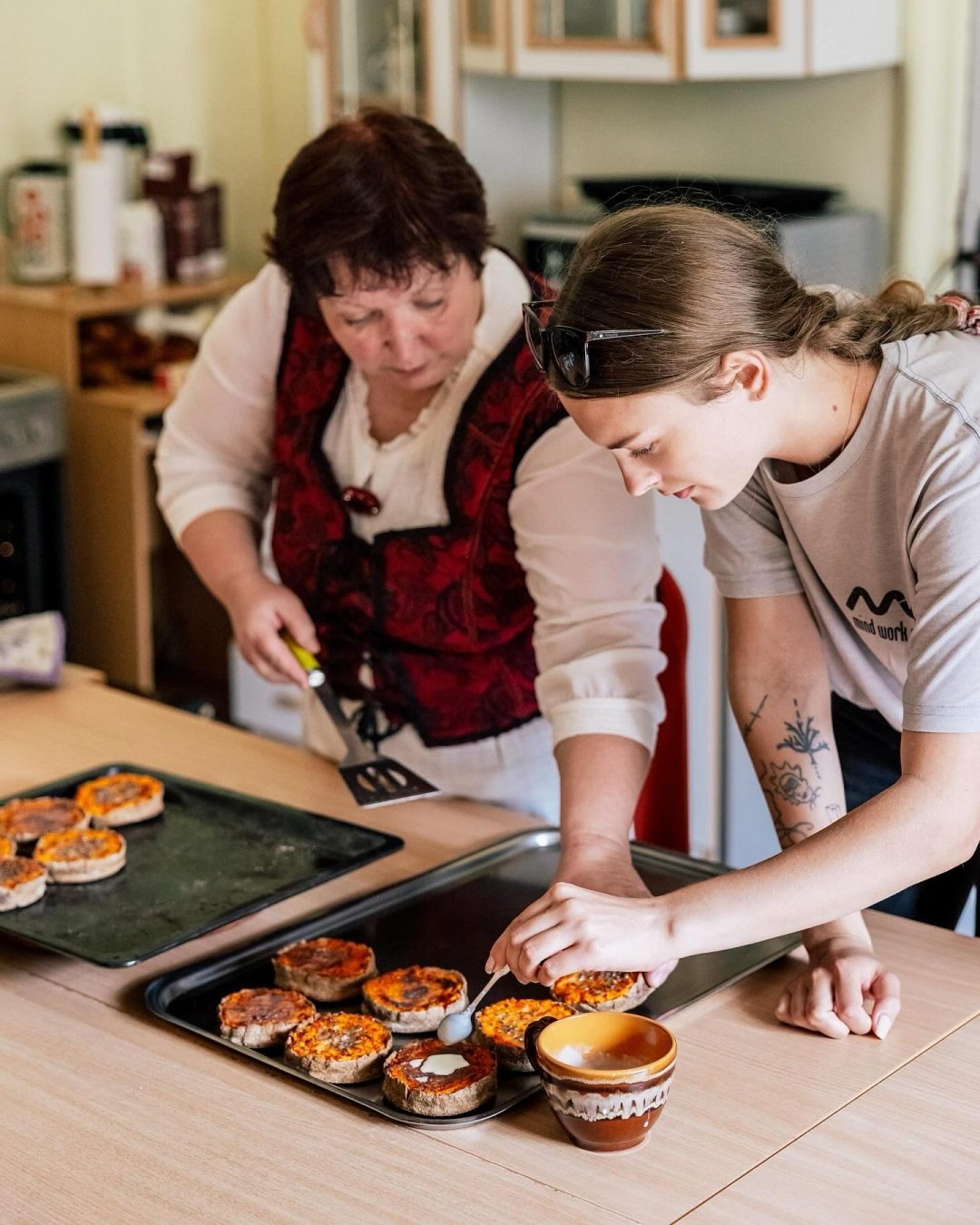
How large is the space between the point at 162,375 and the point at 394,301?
2.01m

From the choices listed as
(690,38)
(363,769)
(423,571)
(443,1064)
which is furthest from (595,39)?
(443,1064)

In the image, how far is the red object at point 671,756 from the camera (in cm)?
181

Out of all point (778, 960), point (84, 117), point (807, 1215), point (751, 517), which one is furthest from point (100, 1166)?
point (84, 117)

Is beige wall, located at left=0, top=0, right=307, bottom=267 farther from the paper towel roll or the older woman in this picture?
the older woman

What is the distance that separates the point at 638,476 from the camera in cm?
121

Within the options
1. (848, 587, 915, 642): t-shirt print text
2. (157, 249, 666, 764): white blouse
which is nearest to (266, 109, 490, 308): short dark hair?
(157, 249, 666, 764): white blouse

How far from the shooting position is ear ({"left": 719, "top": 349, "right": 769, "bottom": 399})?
3.88 ft

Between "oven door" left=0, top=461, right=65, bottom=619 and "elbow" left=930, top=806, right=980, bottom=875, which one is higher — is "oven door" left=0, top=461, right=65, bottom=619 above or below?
below

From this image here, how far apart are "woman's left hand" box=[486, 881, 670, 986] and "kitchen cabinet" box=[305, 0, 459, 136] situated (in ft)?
8.47

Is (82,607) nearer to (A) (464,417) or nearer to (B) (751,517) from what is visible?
(A) (464,417)

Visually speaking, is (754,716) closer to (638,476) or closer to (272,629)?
(638,476)

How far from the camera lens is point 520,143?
12.1 feet

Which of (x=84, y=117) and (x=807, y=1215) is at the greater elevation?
(x=84, y=117)

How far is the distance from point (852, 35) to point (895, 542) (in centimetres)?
206
